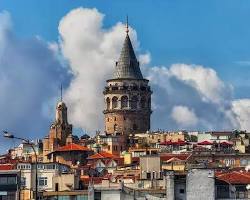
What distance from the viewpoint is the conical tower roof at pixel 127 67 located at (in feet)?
624

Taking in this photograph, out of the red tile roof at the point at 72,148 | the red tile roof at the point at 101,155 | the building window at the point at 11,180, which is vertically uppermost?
the red tile roof at the point at 72,148

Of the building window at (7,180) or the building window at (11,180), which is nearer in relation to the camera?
the building window at (7,180)

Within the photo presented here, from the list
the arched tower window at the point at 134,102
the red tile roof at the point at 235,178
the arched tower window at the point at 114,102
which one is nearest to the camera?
the red tile roof at the point at 235,178

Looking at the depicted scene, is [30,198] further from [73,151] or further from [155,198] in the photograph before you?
[73,151]

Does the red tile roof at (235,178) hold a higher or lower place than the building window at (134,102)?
lower

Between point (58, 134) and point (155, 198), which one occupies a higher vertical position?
point (58, 134)

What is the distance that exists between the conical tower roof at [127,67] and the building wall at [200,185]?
107710 millimetres

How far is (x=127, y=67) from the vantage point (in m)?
191

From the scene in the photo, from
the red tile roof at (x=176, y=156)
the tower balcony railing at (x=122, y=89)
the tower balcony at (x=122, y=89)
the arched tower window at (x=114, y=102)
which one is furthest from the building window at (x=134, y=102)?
the red tile roof at (x=176, y=156)

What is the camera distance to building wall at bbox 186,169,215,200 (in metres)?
81.6

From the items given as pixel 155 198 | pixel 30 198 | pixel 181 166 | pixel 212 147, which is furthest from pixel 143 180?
pixel 212 147

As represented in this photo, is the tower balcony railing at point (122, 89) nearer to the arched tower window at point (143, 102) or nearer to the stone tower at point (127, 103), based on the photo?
the stone tower at point (127, 103)

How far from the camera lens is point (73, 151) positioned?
531ft

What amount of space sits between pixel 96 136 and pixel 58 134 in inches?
401
